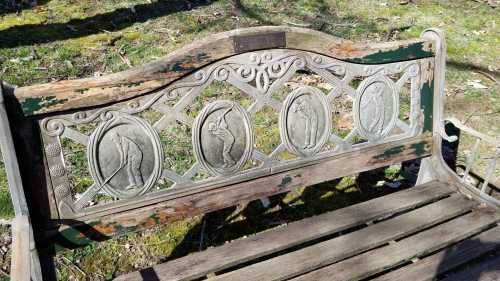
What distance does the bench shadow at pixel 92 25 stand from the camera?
6.42m

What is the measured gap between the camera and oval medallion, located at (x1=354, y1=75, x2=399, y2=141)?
2.80m

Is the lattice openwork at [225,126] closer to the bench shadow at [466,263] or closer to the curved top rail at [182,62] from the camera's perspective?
the curved top rail at [182,62]

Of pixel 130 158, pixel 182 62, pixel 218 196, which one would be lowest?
pixel 218 196

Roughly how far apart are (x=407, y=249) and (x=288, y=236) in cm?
62

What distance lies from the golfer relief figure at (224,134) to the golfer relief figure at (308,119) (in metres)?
0.41

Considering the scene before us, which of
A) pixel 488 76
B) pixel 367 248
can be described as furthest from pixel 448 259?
pixel 488 76

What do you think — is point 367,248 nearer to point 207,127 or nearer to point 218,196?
point 218,196

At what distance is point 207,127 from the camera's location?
96.7 inches

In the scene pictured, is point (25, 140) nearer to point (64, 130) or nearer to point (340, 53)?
point (64, 130)

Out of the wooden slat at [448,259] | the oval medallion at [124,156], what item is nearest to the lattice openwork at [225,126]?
the oval medallion at [124,156]

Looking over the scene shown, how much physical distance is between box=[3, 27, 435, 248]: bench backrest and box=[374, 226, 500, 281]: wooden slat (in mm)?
692

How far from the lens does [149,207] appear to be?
7.90ft

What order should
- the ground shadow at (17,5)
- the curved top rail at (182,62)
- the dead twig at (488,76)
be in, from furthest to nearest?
the ground shadow at (17,5)
the dead twig at (488,76)
the curved top rail at (182,62)

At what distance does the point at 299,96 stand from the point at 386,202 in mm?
846
